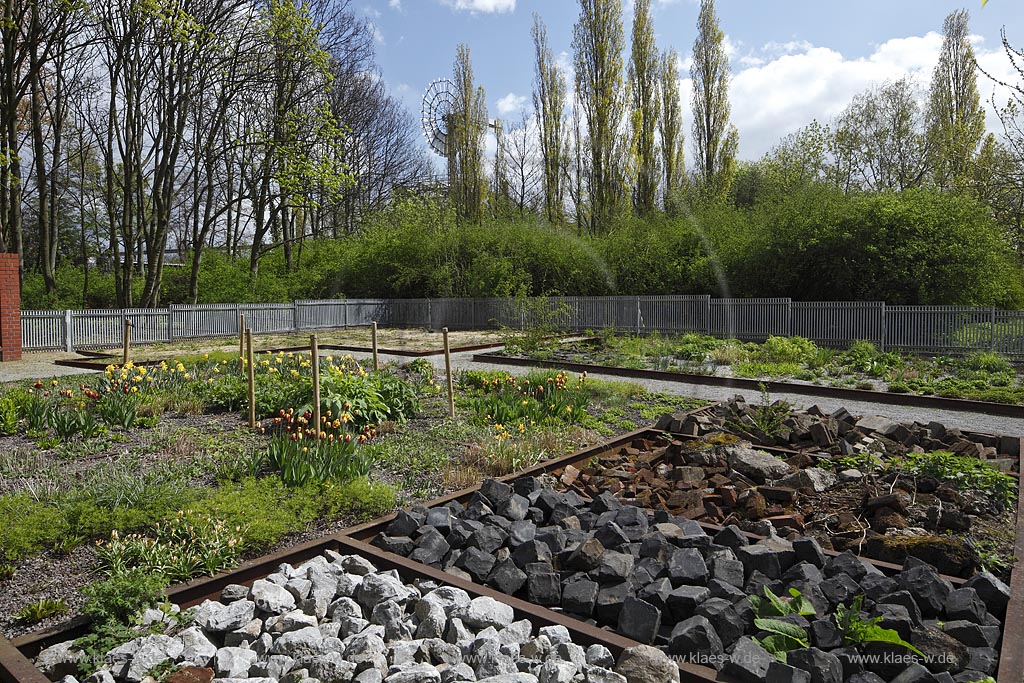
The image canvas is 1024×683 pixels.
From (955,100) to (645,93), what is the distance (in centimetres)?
1409

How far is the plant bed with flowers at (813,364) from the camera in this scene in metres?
10.3

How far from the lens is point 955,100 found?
30.9m

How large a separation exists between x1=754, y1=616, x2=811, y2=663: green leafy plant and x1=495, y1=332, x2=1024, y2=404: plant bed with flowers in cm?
836

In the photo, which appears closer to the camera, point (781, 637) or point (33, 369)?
point (781, 637)

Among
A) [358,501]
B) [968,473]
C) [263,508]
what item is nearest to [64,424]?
[263,508]

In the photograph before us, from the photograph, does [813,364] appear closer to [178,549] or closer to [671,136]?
[178,549]

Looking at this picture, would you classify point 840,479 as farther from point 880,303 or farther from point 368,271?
point 368,271

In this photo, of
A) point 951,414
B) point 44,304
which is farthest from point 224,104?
point 951,414

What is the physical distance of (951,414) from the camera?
8734 mm

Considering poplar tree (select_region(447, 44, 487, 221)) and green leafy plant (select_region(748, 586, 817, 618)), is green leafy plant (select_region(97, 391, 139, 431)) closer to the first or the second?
green leafy plant (select_region(748, 586, 817, 618))

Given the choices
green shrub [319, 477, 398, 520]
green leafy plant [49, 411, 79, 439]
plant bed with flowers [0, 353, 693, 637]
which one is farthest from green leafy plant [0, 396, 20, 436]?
green shrub [319, 477, 398, 520]

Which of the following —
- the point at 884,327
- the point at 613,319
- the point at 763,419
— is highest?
the point at 613,319

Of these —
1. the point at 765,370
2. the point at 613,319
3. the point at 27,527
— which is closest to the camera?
the point at 27,527

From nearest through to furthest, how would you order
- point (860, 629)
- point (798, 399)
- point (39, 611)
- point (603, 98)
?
point (860, 629) → point (39, 611) → point (798, 399) → point (603, 98)
